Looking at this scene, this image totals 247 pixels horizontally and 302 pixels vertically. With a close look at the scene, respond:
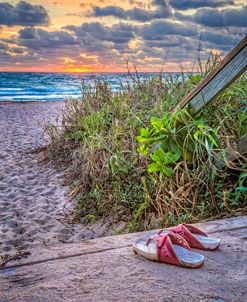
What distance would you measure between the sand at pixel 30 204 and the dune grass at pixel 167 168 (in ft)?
0.83

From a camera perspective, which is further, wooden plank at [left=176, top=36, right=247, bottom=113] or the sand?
the sand

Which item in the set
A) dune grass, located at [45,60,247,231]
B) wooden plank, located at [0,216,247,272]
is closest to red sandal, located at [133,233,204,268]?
wooden plank, located at [0,216,247,272]

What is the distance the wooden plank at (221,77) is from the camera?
9.80ft

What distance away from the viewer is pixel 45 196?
204 inches

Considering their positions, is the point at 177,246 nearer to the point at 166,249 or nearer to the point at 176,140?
the point at 166,249

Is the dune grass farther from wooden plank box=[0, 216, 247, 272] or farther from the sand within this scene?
wooden plank box=[0, 216, 247, 272]

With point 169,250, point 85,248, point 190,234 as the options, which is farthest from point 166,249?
point 85,248

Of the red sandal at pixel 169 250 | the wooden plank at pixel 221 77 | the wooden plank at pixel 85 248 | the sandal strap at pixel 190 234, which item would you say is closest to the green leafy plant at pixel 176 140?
the wooden plank at pixel 221 77

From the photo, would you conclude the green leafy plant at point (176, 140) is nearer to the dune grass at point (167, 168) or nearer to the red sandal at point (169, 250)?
the dune grass at point (167, 168)

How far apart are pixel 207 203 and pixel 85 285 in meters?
1.79

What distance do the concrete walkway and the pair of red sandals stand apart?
37mm

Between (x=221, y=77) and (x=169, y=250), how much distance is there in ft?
5.24

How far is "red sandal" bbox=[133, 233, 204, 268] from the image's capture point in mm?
2166

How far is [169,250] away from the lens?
220cm
